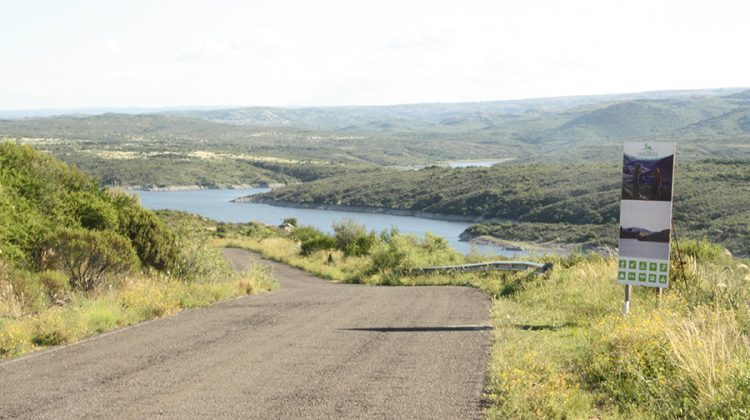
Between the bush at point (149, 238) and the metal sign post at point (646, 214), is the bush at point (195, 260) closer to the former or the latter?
the bush at point (149, 238)

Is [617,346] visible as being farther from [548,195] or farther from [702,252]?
[548,195]

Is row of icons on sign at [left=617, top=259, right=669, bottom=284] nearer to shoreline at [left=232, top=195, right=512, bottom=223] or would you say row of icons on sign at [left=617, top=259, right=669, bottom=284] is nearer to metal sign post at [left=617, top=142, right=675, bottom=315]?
metal sign post at [left=617, top=142, right=675, bottom=315]

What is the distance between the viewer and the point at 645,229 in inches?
404

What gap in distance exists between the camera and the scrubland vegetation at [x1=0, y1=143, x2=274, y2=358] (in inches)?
420

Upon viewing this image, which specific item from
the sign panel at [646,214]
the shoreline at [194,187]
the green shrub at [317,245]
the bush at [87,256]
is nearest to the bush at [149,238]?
the bush at [87,256]

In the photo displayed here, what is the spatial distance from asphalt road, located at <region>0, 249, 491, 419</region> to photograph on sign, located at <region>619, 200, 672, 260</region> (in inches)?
92.6

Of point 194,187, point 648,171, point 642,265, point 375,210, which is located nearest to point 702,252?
point 642,265

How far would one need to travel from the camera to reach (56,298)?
13.2m

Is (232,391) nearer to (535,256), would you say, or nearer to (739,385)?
(739,385)

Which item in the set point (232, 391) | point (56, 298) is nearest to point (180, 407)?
point (232, 391)

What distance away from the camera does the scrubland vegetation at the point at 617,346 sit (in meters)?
6.47

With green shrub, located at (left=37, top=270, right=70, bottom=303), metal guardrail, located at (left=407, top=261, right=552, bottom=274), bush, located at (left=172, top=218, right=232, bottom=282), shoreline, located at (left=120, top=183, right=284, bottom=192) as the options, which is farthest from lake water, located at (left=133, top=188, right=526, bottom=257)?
green shrub, located at (left=37, top=270, right=70, bottom=303)

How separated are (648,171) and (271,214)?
11302 cm

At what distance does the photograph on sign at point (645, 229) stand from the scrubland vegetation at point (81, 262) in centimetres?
705
